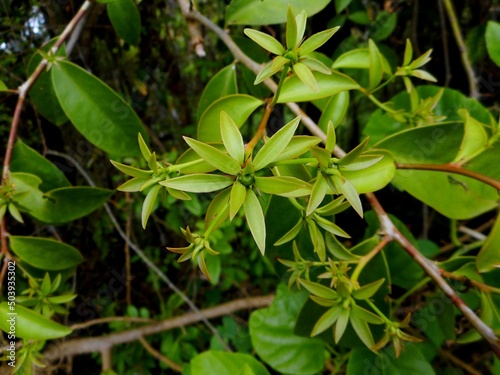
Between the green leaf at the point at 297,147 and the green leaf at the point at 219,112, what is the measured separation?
0.20 meters

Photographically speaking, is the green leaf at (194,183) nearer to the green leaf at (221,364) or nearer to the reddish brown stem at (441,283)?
the reddish brown stem at (441,283)

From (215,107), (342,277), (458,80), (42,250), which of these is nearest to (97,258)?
(42,250)

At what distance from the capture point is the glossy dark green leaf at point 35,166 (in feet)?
2.21

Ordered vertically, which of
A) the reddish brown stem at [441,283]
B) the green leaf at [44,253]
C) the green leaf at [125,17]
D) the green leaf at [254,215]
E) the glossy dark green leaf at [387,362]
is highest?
the green leaf at [125,17]

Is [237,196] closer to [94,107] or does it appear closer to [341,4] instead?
[94,107]

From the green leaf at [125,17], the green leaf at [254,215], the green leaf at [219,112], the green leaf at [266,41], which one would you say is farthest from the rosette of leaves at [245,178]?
the green leaf at [125,17]

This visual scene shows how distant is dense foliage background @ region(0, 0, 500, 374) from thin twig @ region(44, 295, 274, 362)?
3 cm

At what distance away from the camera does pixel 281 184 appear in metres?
0.37

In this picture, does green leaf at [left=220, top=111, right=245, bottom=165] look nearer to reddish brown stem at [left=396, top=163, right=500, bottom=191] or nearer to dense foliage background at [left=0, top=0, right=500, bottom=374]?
reddish brown stem at [left=396, top=163, right=500, bottom=191]

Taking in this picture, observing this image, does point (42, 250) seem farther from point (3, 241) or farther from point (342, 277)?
point (342, 277)

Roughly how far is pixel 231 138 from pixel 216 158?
24 mm

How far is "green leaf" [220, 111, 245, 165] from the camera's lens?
1.23 ft

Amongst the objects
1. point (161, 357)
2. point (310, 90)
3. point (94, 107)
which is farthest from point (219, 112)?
point (161, 357)

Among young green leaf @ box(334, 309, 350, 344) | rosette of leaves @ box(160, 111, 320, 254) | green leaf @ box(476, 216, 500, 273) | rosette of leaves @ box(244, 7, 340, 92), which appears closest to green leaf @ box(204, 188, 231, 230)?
rosette of leaves @ box(160, 111, 320, 254)
